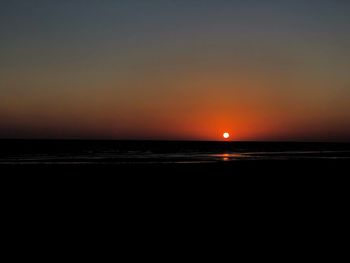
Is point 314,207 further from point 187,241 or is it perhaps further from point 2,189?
point 2,189

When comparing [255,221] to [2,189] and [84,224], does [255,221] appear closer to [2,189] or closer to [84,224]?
[84,224]

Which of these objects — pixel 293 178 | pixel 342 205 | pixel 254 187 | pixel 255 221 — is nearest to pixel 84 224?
pixel 255 221

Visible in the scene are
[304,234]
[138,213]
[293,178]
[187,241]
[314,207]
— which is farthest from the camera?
[293,178]

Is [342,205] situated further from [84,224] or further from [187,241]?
[84,224]

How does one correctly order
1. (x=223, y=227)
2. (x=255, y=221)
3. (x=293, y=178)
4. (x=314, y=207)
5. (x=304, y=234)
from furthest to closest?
(x=293, y=178) → (x=314, y=207) → (x=255, y=221) → (x=223, y=227) → (x=304, y=234)

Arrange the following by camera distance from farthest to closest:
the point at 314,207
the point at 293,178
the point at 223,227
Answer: the point at 293,178 → the point at 314,207 → the point at 223,227

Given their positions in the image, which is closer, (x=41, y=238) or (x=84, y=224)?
(x=41, y=238)

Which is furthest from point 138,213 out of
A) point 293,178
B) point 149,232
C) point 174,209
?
point 293,178

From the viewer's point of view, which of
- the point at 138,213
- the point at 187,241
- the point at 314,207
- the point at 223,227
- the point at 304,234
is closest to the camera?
the point at 187,241

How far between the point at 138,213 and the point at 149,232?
8.41 feet

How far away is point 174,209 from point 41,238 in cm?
491

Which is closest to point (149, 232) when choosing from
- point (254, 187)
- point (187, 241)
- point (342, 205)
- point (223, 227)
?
point (187, 241)

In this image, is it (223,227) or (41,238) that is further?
(223,227)

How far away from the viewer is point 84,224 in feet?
37.3
